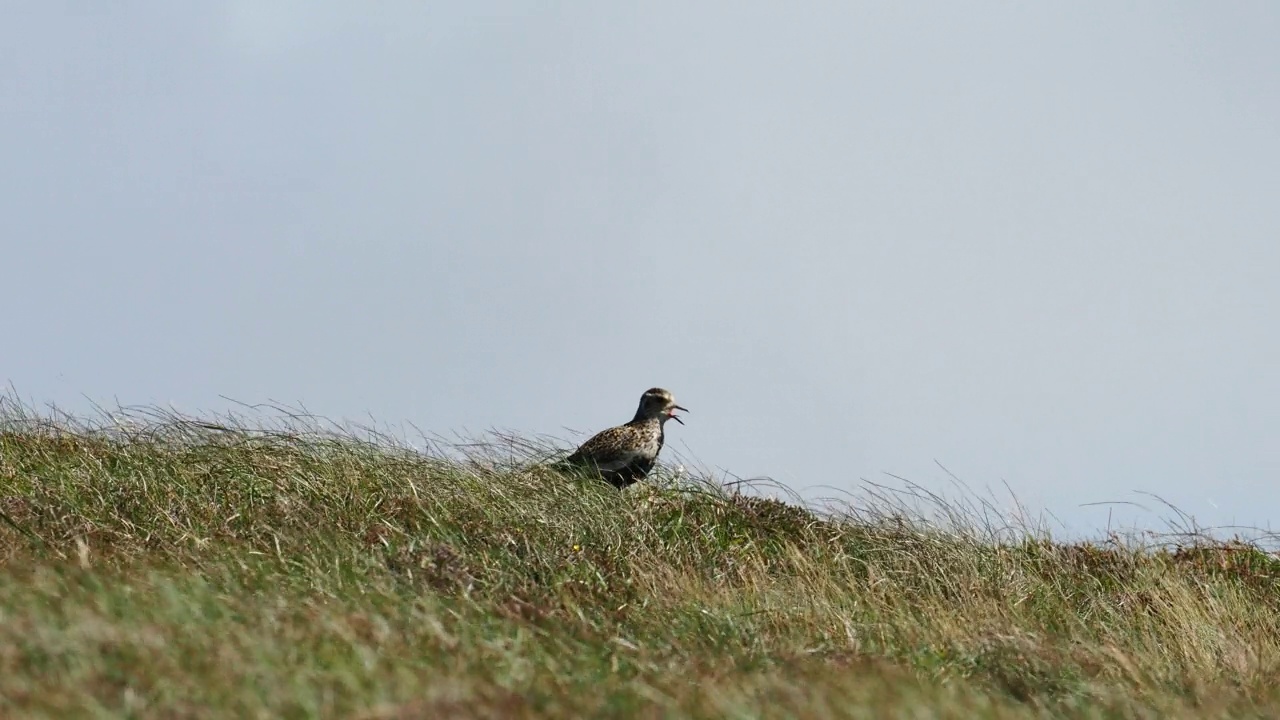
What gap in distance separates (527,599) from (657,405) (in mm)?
5476

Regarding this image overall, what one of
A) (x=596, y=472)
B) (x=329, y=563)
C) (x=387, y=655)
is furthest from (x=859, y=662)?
(x=596, y=472)

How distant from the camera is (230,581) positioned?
20.9ft

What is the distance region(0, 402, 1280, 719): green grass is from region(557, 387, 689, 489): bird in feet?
1.10

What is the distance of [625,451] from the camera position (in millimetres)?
12109

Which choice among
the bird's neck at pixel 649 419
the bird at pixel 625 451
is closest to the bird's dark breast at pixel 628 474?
the bird at pixel 625 451

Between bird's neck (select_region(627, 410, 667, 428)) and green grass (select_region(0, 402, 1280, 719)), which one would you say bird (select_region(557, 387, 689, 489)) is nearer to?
bird's neck (select_region(627, 410, 667, 428))

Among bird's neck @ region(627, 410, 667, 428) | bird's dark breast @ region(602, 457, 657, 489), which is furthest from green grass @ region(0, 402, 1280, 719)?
bird's neck @ region(627, 410, 667, 428)

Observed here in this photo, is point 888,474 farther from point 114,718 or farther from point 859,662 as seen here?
point 114,718

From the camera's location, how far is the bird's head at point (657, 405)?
12820 mm

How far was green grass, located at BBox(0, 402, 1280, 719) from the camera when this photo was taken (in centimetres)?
452

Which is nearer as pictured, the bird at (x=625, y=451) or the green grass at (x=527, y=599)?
the green grass at (x=527, y=599)

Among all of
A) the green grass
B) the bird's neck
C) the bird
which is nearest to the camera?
the green grass

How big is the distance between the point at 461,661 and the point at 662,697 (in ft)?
2.53

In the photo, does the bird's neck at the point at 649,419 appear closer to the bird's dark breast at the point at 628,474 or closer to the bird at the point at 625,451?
the bird at the point at 625,451
